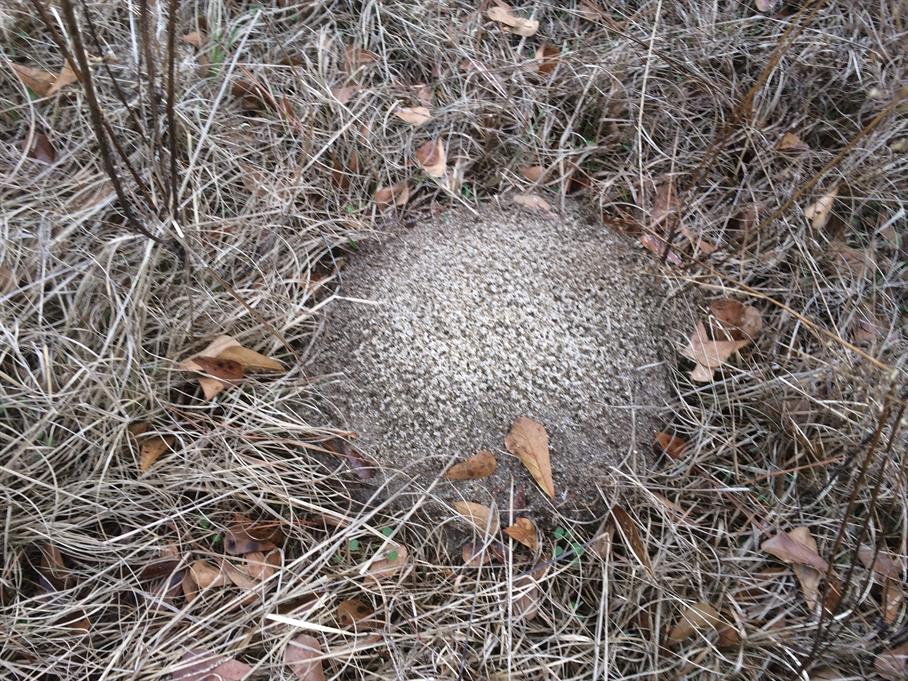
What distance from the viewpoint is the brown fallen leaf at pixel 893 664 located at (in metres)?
1.31

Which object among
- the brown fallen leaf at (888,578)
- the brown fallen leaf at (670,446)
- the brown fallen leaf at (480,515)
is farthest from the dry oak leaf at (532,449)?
the brown fallen leaf at (888,578)

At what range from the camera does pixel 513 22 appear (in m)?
1.99

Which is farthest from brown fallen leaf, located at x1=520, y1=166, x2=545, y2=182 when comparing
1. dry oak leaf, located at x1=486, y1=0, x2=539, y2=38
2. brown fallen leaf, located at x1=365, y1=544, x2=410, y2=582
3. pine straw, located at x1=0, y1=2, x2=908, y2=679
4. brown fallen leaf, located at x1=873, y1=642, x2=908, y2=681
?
brown fallen leaf, located at x1=873, y1=642, x2=908, y2=681

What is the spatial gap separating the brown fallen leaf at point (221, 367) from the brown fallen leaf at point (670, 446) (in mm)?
905

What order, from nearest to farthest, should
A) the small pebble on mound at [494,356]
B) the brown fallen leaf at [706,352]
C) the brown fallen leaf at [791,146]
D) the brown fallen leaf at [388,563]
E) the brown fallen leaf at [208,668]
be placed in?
the brown fallen leaf at [208,668], the brown fallen leaf at [388,563], the small pebble on mound at [494,356], the brown fallen leaf at [706,352], the brown fallen leaf at [791,146]

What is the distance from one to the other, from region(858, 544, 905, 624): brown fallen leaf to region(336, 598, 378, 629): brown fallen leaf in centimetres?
→ 97

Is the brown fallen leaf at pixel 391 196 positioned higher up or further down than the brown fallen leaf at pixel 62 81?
further down

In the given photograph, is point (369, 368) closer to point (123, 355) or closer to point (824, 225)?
point (123, 355)

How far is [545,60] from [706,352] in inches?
36.2

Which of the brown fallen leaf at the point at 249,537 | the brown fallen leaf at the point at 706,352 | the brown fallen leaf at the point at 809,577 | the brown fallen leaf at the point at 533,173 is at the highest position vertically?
the brown fallen leaf at the point at 533,173

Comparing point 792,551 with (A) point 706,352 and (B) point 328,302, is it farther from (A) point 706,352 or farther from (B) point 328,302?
(B) point 328,302

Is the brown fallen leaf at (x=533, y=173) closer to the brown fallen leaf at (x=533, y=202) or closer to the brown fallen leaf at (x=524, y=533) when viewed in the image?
the brown fallen leaf at (x=533, y=202)

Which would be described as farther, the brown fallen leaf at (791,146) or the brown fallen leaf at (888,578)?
the brown fallen leaf at (791,146)

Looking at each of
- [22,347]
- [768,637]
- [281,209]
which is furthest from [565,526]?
[22,347]
